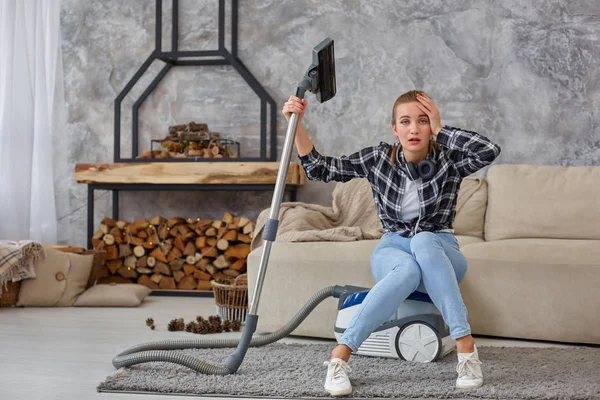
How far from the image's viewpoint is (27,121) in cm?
430

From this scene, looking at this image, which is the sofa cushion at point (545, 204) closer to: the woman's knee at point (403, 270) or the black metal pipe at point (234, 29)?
the woman's knee at point (403, 270)

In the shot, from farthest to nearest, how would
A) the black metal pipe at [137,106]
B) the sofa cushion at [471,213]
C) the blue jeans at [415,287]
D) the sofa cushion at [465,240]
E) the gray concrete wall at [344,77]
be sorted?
the black metal pipe at [137,106] → the gray concrete wall at [344,77] → the sofa cushion at [471,213] → the sofa cushion at [465,240] → the blue jeans at [415,287]

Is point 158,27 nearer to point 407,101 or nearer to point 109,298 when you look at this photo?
point 109,298

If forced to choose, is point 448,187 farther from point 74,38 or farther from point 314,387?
point 74,38

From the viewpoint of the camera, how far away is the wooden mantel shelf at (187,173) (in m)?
3.82

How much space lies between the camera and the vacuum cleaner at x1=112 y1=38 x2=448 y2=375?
6.69ft

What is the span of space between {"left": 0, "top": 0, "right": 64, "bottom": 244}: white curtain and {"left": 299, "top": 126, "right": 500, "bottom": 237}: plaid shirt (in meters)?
2.63

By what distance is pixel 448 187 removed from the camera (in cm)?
221

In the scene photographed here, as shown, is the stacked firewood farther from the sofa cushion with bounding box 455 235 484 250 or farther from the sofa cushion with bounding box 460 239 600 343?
the sofa cushion with bounding box 460 239 600 343

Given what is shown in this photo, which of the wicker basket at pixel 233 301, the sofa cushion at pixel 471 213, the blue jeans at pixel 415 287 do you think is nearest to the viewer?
the blue jeans at pixel 415 287

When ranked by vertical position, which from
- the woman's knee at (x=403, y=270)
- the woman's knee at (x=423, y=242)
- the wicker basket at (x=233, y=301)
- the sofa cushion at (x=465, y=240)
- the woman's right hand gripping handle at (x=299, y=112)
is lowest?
the wicker basket at (x=233, y=301)

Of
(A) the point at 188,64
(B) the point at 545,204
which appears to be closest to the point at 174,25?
(A) the point at 188,64

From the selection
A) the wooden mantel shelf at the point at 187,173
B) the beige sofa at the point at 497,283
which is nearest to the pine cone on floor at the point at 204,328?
the beige sofa at the point at 497,283

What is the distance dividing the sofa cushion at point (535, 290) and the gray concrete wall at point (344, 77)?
1450 millimetres
